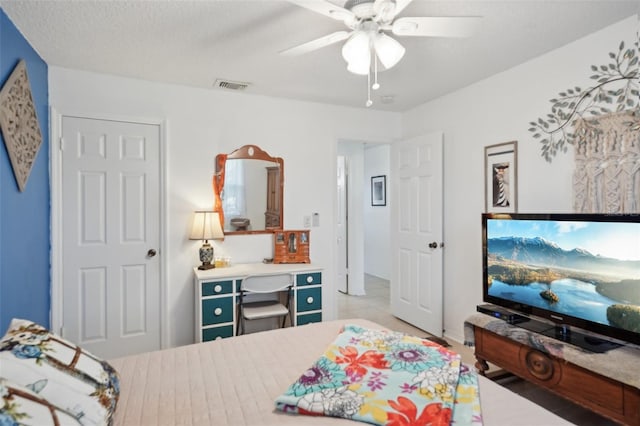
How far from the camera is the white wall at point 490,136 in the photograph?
2.42 metres

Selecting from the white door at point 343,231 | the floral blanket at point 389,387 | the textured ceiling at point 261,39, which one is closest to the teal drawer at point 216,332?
the floral blanket at point 389,387

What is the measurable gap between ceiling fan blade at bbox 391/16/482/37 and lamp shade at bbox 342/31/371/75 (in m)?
0.14

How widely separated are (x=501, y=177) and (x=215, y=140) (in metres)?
2.56

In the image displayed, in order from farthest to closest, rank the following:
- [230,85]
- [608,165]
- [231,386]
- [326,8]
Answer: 1. [230,85]
2. [608,165]
3. [326,8]
4. [231,386]

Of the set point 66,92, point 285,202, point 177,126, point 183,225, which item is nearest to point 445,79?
point 285,202

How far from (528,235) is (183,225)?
109 inches

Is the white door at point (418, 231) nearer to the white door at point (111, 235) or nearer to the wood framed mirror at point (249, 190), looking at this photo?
the wood framed mirror at point (249, 190)

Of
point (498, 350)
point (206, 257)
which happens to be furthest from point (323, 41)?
point (498, 350)

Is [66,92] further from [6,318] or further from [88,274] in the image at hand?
[6,318]

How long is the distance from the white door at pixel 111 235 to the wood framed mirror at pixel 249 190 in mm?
565

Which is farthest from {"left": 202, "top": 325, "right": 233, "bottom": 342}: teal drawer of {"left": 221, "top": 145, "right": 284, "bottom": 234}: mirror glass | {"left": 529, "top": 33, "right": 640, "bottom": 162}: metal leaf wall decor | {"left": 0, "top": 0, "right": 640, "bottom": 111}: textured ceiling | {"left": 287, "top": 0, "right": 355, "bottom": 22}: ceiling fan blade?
{"left": 529, "top": 33, "right": 640, "bottom": 162}: metal leaf wall decor

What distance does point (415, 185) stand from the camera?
3.79 m

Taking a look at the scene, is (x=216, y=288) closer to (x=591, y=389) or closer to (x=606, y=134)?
(x=591, y=389)

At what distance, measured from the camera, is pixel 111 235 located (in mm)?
3010
